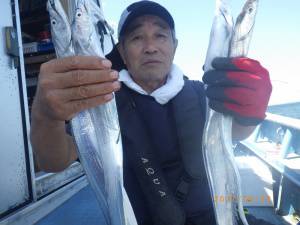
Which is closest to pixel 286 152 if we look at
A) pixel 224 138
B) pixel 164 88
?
pixel 164 88

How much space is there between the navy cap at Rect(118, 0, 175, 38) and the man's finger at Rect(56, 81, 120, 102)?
4.05 ft

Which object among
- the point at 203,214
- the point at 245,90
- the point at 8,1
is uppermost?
the point at 8,1

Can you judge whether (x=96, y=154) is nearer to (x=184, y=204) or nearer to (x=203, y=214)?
(x=184, y=204)

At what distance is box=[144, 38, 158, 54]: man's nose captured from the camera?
233 cm

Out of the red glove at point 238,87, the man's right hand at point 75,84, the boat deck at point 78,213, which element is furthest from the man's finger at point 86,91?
the boat deck at point 78,213

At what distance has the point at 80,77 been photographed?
126cm

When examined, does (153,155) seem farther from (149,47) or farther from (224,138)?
(149,47)

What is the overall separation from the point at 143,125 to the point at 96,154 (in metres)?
0.84

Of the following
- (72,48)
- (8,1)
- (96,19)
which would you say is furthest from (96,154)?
(8,1)

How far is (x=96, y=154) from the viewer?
53.3 inches

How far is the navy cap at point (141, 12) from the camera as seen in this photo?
234 centimetres

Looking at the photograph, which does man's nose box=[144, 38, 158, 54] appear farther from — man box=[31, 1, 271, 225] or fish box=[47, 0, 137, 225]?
fish box=[47, 0, 137, 225]

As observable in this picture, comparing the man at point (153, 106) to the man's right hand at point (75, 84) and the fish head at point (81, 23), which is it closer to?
the man's right hand at point (75, 84)

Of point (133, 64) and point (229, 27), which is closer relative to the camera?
point (229, 27)
